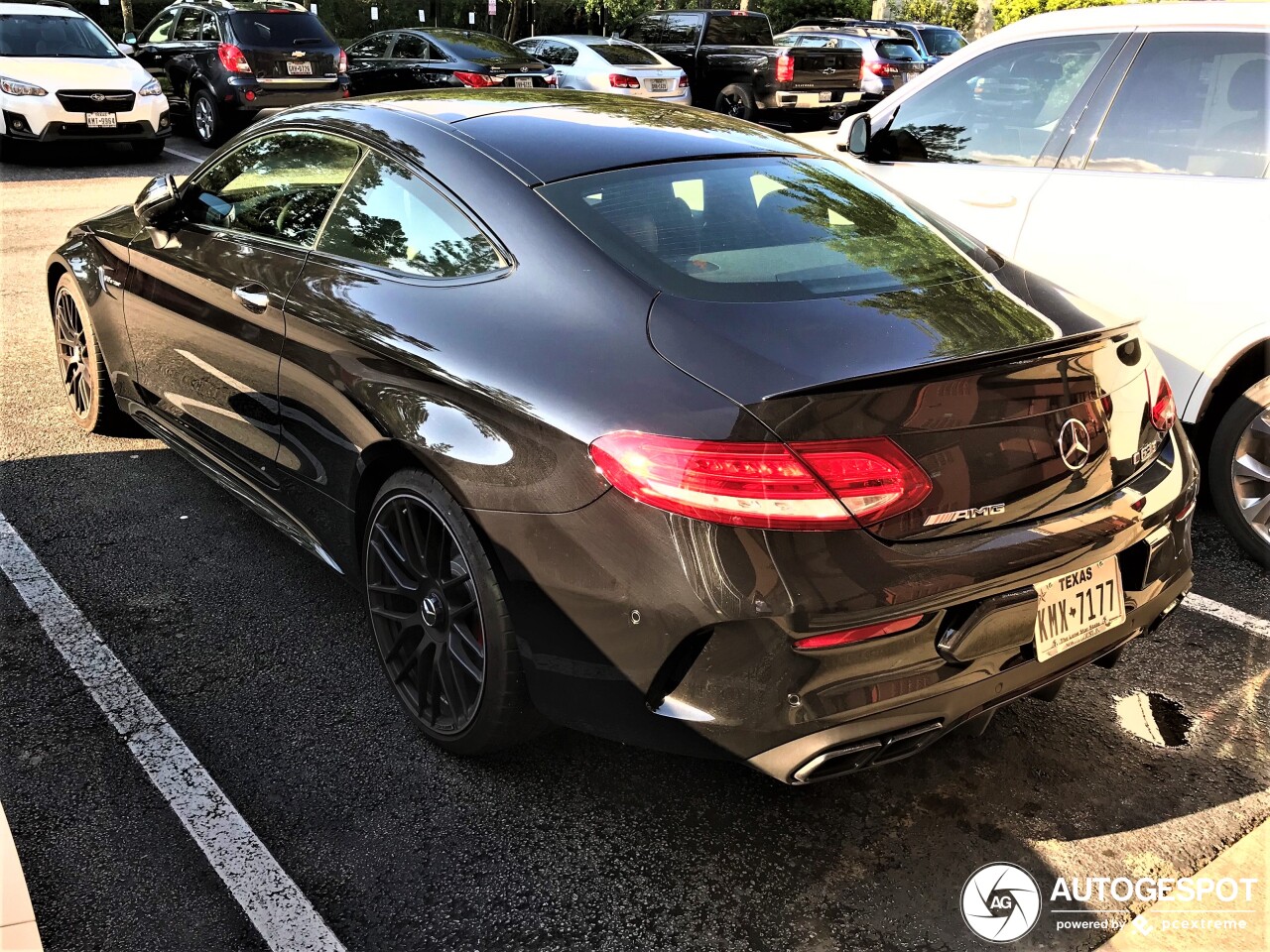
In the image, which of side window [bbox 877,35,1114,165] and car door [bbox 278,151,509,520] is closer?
car door [bbox 278,151,509,520]

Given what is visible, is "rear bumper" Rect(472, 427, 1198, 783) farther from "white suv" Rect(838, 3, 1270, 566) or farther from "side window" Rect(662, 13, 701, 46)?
"side window" Rect(662, 13, 701, 46)

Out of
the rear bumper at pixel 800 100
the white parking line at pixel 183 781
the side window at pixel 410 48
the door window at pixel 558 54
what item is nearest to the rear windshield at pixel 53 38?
the side window at pixel 410 48

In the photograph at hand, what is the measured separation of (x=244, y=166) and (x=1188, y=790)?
3.58 m

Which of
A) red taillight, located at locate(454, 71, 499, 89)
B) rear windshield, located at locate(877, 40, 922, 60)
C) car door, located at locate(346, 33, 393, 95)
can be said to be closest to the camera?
red taillight, located at locate(454, 71, 499, 89)

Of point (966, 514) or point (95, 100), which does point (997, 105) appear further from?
point (95, 100)

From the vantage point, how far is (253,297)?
3.48 m

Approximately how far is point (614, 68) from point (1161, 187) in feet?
43.1

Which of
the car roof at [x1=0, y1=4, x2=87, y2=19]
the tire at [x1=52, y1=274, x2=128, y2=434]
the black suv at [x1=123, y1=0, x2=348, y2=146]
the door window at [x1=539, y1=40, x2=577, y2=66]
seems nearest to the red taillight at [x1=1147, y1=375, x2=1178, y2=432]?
the tire at [x1=52, y1=274, x2=128, y2=434]

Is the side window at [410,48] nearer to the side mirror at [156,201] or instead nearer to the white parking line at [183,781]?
the side mirror at [156,201]

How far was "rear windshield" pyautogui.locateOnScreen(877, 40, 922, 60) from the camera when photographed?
61.4 feet

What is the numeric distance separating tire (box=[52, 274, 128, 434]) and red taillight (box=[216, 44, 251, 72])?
32.0ft

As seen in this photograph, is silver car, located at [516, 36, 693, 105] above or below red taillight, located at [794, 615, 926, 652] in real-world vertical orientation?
below

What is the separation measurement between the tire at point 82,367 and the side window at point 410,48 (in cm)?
1115

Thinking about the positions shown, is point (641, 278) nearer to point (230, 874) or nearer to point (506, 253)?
point (506, 253)
